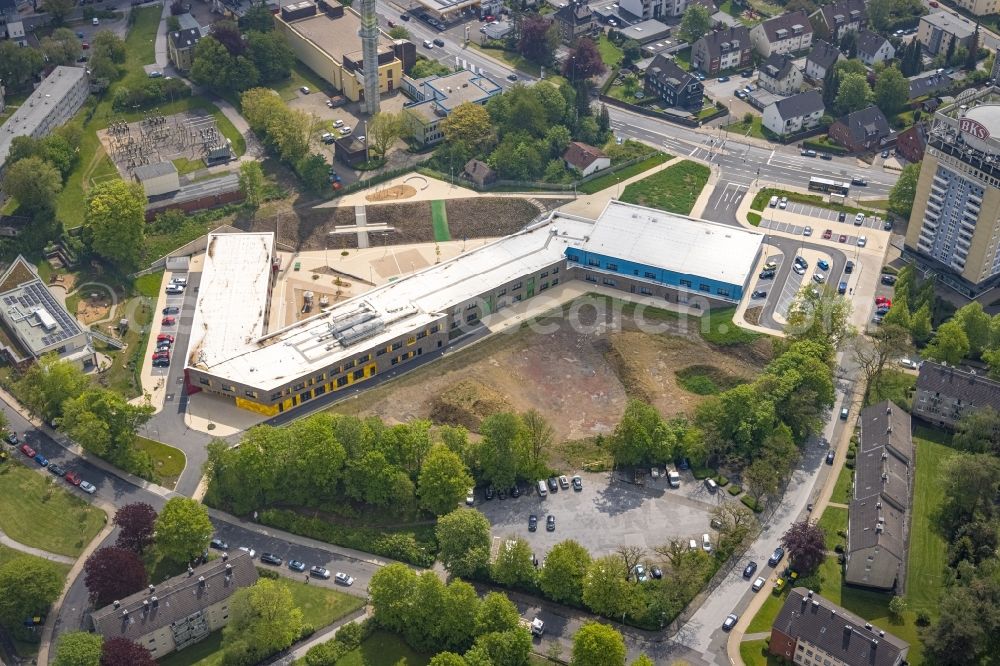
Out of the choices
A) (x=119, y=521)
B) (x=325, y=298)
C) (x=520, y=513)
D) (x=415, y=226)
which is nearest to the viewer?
(x=119, y=521)

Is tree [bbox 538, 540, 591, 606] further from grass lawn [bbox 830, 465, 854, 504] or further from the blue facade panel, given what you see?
the blue facade panel

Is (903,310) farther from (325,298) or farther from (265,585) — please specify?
(265,585)

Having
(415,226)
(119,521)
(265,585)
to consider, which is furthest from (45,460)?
(415,226)

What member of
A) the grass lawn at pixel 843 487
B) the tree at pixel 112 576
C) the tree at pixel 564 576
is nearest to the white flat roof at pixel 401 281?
the tree at pixel 112 576

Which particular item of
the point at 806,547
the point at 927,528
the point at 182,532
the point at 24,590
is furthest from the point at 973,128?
the point at 24,590

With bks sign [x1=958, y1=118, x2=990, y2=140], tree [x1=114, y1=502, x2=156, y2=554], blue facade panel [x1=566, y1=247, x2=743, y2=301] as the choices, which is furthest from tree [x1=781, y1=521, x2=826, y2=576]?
tree [x1=114, y1=502, x2=156, y2=554]

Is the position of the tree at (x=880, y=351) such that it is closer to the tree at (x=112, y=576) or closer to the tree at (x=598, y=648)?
the tree at (x=598, y=648)
